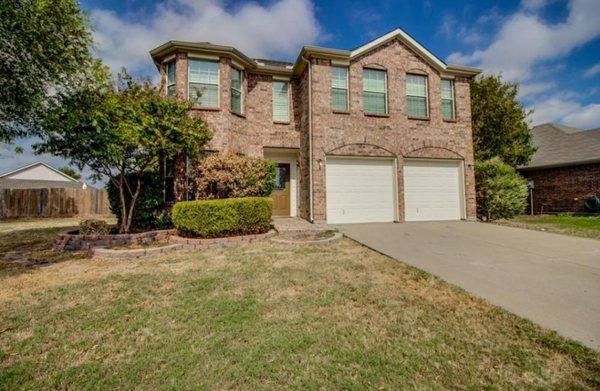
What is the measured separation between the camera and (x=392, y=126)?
1109cm

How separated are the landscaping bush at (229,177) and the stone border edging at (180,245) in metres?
1.78

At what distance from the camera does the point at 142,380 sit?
2.18m

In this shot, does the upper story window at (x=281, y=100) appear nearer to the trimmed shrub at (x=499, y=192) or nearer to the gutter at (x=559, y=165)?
the trimmed shrub at (x=499, y=192)

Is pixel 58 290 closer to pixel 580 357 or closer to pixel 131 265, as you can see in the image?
pixel 131 265

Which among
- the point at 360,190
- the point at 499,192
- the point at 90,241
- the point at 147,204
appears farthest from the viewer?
the point at 499,192

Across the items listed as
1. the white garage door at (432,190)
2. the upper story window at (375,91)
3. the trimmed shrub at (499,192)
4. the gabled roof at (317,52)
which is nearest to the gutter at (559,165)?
the trimmed shrub at (499,192)

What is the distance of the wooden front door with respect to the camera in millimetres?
11984

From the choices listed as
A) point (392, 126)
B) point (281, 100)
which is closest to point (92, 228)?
point (281, 100)

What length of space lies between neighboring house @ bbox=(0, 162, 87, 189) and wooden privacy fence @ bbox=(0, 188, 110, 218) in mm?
21060

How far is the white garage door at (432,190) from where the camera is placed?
440 inches

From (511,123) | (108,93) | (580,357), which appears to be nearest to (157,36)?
(108,93)

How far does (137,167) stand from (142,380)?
715 centimetres

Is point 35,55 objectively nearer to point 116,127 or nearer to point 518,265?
point 116,127

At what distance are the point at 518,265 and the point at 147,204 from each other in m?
9.92
